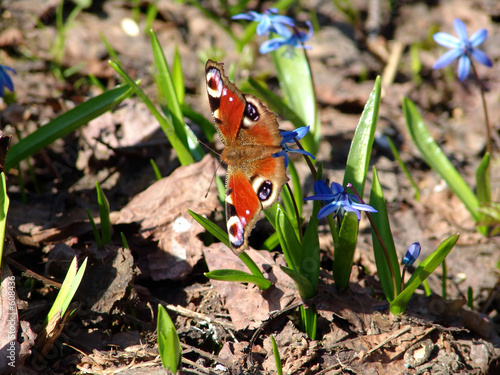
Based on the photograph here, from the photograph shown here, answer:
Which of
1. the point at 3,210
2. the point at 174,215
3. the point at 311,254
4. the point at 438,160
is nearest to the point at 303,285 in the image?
the point at 311,254

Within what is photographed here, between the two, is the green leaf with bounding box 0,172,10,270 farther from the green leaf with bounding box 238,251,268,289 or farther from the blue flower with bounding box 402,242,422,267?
the blue flower with bounding box 402,242,422,267

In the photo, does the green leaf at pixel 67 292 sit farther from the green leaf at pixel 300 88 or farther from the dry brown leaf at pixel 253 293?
the green leaf at pixel 300 88

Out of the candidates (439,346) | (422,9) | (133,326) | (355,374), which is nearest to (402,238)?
(439,346)

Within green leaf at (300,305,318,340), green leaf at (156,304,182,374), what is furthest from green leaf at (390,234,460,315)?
green leaf at (156,304,182,374)

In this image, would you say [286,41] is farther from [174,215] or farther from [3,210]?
[3,210]

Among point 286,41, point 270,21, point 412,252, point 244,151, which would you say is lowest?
point 412,252
